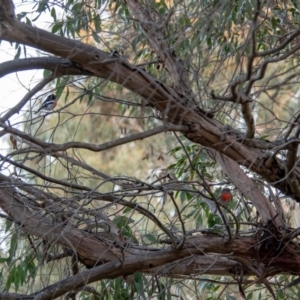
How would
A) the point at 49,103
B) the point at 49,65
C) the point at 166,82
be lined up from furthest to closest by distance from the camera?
the point at 166,82
the point at 49,103
the point at 49,65

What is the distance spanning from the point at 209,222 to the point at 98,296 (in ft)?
2.50

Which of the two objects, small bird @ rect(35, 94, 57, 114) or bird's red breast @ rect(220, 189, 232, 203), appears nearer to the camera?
small bird @ rect(35, 94, 57, 114)

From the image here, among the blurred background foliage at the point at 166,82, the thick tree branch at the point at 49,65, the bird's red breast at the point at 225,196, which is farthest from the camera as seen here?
the bird's red breast at the point at 225,196

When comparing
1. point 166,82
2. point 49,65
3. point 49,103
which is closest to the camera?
point 49,65

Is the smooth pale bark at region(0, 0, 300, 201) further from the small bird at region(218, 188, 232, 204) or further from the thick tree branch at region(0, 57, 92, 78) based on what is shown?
the small bird at region(218, 188, 232, 204)

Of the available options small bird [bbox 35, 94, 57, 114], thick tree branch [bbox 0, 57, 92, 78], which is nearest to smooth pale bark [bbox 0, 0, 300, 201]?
thick tree branch [bbox 0, 57, 92, 78]

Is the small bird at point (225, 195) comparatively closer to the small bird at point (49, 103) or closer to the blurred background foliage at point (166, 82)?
the blurred background foliage at point (166, 82)

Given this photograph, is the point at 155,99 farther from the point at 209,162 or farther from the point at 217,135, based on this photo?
the point at 209,162

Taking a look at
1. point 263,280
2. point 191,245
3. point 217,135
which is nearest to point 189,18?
point 217,135

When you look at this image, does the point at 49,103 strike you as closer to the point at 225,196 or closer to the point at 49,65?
the point at 49,65

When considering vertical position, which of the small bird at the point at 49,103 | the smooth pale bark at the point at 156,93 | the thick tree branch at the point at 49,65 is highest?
the small bird at the point at 49,103

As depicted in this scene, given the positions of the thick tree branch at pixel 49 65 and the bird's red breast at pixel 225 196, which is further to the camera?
the bird's red breast at pixel 225 196

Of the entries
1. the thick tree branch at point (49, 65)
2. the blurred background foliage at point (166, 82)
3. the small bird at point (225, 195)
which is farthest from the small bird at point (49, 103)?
the small bird at point (225, 195)

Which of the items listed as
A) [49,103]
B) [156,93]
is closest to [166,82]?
[49,103]
